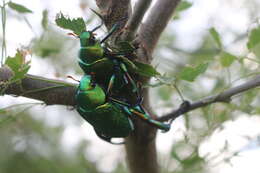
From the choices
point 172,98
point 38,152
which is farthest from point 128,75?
point 38,152

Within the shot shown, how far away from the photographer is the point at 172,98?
154 cm

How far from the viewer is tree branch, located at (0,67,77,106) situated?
0.83m

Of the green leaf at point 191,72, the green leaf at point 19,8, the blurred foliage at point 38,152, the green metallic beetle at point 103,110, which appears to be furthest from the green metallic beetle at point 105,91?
the blurred foliage at point 38,152

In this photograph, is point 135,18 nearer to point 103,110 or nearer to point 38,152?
point 103,110

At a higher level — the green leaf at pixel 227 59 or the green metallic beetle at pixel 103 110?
the green leaf at pixel 227 59

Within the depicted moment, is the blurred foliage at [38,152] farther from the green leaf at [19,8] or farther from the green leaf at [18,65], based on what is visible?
the green leaf at [18,65]

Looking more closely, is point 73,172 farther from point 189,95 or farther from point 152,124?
point 152,124

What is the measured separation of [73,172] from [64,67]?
0.50m

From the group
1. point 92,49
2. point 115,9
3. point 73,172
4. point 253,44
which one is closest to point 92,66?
point 92,49

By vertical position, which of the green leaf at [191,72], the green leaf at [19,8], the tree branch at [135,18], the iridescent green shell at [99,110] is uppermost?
the tree branch at [135,18]

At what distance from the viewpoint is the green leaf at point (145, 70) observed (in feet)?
2.51

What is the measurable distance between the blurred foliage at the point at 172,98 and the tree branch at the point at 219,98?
0.12ft

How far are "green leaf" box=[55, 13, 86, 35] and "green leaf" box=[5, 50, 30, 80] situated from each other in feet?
0.37

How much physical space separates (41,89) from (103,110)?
6.2 inches
